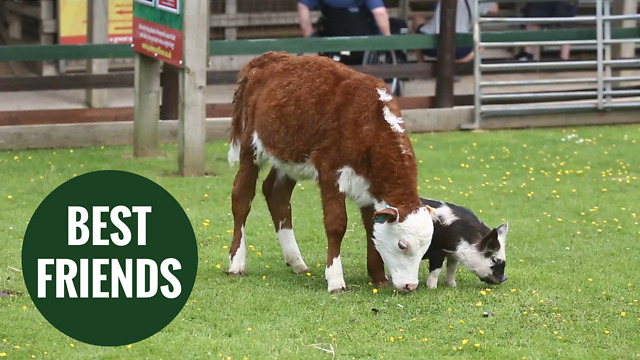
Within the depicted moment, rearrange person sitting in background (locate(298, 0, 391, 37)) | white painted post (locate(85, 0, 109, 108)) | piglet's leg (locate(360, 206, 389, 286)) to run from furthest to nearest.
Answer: person sitting in background (locate(298, 0, 391, 37)), white painted post (locate(85, 0, 109, 108)), piglet's leg (locate(360, 206, 389, 286))

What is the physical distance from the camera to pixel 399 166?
805 cm

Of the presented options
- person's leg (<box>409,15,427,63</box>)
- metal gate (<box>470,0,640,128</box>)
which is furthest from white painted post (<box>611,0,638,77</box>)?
person's leg (<box>409,15,427,63</box>)

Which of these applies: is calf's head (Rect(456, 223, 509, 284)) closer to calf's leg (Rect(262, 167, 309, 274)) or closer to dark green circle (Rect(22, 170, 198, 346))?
calf's leg (Rect(262, 167, 309, 274))

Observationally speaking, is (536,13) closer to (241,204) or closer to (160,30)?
(160,30)

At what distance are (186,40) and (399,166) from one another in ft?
14.5

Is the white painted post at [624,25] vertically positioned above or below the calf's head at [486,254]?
above

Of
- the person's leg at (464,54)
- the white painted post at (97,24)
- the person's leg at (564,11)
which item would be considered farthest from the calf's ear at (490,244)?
the person's leg at (564,11)

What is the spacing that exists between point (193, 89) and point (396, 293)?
4.60 m

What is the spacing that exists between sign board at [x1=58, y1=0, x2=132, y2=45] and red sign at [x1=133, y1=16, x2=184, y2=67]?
319 centimetres

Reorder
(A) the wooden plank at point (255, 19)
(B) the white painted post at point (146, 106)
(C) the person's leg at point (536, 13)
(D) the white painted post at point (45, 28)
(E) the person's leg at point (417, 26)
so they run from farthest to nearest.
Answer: (C) the person's leg at point (536, 13), (A) the wooden plank at point (255, 19), (E) the person's leg at point (417, 26), (D) the white painted post at point (45, 28), (B) the white painted post at point (146, 106)

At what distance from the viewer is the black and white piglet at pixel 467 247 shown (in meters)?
8.28

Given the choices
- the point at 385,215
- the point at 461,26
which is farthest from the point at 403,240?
the point at 461,26

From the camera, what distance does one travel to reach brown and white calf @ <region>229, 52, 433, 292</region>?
7996 mm

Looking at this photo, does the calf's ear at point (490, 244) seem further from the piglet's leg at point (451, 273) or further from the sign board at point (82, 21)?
the sign board at point (82, 21)
